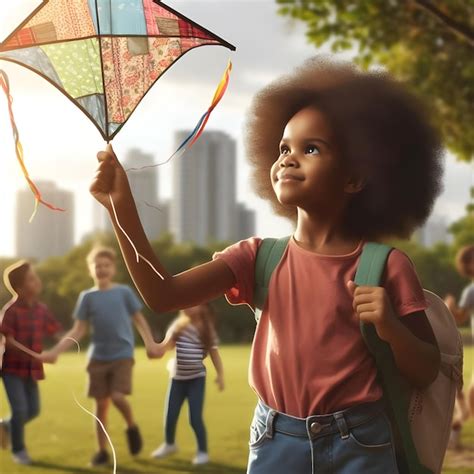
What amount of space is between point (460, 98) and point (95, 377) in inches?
201

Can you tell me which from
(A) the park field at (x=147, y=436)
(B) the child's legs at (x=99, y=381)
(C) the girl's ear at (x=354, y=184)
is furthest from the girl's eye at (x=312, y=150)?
(B) the child's legs at (x=99, y=381)

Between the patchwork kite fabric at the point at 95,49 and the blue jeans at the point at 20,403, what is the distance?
15.5ft

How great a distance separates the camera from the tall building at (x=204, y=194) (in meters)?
25.2

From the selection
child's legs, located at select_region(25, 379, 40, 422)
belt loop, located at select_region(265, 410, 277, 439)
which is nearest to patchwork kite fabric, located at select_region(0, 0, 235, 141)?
belt loop, located at select_region(265, 410, 277, 439)

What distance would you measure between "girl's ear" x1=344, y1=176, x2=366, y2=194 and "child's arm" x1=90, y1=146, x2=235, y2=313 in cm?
34

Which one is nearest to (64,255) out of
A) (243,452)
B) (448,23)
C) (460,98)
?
(460,98)

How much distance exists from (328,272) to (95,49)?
0.73m

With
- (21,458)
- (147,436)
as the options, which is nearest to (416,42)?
(147,436)

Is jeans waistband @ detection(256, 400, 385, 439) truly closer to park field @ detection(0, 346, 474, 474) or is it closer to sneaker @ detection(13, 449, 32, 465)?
park field @ detection(0, 346, 474, 474)

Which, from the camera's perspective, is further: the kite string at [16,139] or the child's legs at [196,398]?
the child's legs at [196,398]

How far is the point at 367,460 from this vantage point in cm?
211

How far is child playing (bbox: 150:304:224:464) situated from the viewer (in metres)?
6.13

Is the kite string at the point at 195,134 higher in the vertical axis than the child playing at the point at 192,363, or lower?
higher

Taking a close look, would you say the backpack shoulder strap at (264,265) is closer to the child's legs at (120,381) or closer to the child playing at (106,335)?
the child playing at (106,335)
